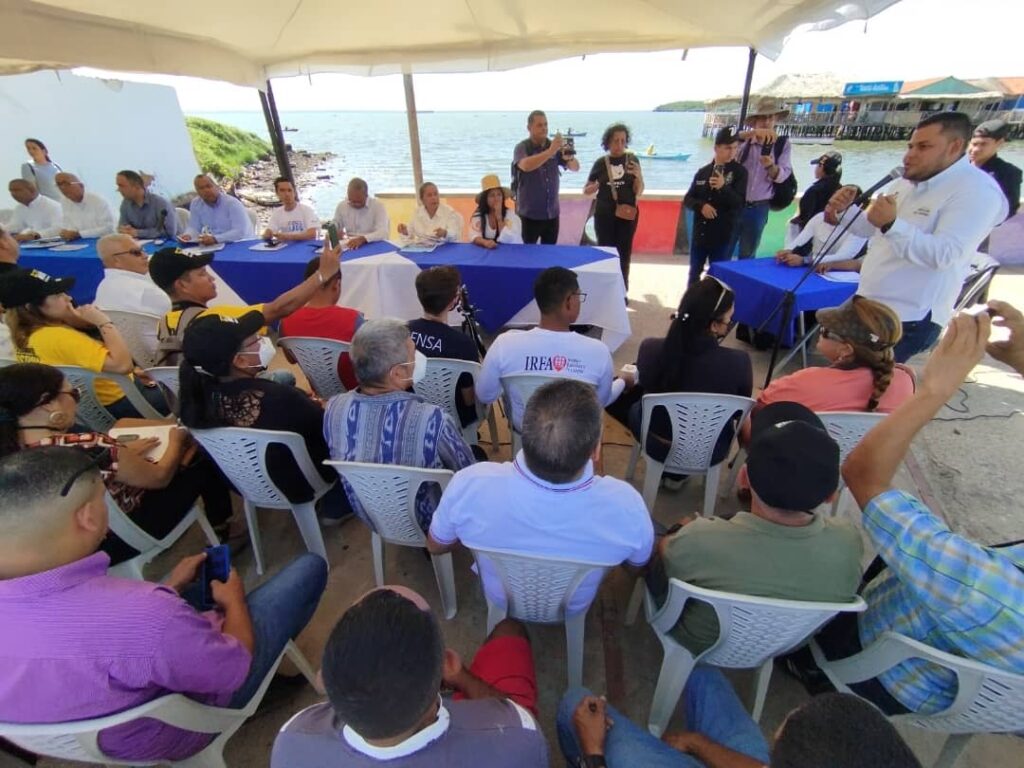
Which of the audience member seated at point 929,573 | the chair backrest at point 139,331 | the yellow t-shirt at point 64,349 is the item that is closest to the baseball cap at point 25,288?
the yellow t-shirt at point 64,349

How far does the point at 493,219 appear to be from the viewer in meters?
4.17

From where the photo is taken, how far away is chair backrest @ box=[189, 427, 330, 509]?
1696mm

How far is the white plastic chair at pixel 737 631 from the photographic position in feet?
3.43

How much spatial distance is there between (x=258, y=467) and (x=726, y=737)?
5.69 feet

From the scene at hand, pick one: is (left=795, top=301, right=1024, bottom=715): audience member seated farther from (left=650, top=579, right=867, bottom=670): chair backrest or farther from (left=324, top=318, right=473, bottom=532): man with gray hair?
(left=324, top=318, right=473, bottom=532): man with gray hair

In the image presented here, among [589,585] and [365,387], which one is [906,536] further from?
[365,387]

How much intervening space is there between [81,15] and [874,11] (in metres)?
5.18

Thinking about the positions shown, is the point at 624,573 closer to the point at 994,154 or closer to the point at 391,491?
the point at 391,491

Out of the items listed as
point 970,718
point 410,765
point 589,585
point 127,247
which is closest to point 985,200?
point 970,718

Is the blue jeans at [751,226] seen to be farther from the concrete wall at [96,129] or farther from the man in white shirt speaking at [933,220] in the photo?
the concrete wall at [96,129]

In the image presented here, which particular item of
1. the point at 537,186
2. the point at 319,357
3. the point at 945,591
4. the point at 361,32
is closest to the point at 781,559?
the point at 945,591

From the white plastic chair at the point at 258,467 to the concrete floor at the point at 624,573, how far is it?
25cm

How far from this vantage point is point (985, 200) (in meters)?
2.19

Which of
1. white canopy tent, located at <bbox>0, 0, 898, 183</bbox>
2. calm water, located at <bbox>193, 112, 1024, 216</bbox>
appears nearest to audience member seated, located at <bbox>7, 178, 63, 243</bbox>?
white canopy tent, located at <bbox>0, 0, 898, 183</bbox>
